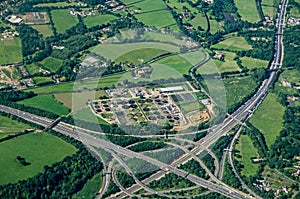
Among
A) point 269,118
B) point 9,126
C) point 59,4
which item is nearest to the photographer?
point 9,126

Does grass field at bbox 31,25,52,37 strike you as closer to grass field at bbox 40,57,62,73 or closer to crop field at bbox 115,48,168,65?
grass field at bbox 40,57,62,73

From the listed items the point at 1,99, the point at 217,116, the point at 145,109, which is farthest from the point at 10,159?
the point at 217,116

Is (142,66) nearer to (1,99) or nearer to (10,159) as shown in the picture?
(1,99)

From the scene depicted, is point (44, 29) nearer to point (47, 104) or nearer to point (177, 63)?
point (177, 63)

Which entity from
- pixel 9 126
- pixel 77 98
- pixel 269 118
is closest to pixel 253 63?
pixel 269 118

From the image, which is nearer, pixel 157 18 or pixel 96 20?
pixel 96 20

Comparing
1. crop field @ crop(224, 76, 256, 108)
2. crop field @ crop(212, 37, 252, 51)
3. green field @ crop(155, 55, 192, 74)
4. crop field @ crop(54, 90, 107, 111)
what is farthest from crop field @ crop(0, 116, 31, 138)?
crop field @ crop(212, 37, 252, 51)

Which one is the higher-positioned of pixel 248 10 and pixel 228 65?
pixel 248 10
